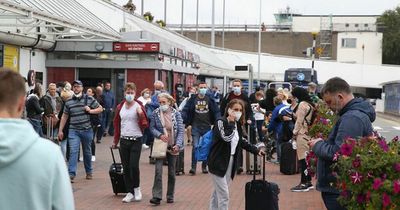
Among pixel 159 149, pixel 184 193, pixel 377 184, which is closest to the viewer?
pixel 377 184

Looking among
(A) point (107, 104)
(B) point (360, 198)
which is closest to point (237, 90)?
(A) point (107, 104)

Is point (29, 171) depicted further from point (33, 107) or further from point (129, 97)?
point (33, 107)

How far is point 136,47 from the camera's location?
2391 centimetres

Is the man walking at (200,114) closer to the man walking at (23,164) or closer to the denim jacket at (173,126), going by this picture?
the denim jacket at (173,126)

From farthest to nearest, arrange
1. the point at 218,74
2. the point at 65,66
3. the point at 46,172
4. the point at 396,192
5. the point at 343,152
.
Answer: the point at 218,74
the point at 65,66
the point at 343,152
the point at 396,192
the point at 46,172

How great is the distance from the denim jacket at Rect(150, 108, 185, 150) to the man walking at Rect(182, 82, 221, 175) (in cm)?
349

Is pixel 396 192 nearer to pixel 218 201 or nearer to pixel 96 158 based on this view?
pixel 218 201

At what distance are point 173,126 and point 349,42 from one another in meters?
76.5

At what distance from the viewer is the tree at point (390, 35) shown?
282ft

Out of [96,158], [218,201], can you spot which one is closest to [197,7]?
[96,158]

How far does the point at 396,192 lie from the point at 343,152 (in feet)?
1.78

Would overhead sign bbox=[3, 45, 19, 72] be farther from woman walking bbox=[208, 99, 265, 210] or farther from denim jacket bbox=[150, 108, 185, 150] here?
woman walking bbox=[208, 99, 265, 210]

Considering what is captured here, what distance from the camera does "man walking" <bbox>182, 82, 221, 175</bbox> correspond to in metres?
13.8

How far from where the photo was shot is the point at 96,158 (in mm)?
16266
